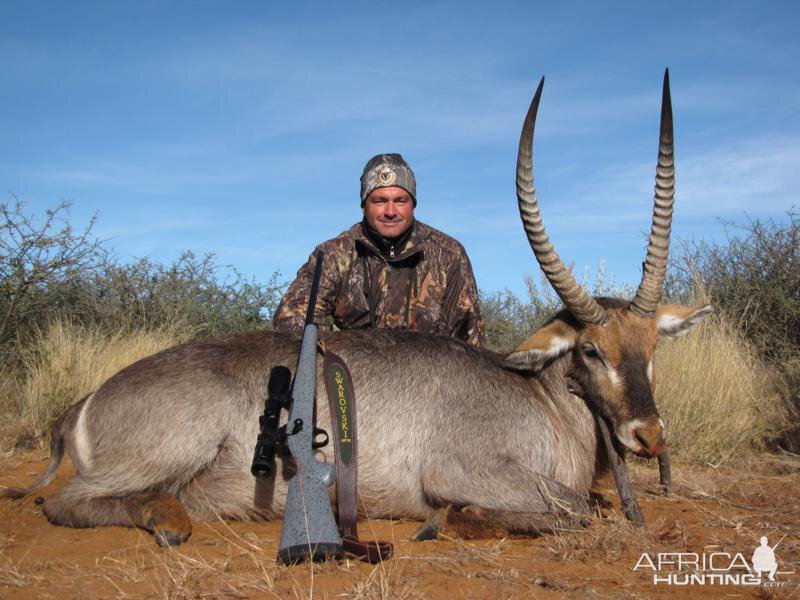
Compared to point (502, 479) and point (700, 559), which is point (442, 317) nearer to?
point (502, 479)

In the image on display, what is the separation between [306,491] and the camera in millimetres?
3373

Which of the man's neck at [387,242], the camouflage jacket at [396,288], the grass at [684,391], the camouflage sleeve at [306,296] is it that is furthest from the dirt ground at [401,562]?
the man's neck at [387,242]

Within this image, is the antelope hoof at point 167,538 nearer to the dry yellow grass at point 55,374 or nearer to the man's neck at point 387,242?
the man's neck at point 387,242

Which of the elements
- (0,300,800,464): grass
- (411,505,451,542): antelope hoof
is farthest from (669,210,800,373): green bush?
(411,505,451,542): antelope hoof

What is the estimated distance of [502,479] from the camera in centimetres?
402

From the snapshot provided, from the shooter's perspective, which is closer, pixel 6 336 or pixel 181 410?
pixel 181 410

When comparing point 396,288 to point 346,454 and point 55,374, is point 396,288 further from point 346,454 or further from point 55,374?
point 55,374

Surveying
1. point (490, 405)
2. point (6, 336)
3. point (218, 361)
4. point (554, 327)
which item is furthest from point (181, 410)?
point (6, 336)

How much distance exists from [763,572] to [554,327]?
5.74 feet

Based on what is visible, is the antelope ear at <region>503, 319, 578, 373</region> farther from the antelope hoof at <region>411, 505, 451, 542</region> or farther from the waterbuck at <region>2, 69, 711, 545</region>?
the antelope hoof at <region>411, 505, 451, 542</region>

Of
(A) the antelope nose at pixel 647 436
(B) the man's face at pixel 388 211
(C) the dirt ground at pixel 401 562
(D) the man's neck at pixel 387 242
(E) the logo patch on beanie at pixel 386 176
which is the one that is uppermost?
(E) the logo patch on beanie at pixel 386 176

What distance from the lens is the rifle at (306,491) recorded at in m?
3.22

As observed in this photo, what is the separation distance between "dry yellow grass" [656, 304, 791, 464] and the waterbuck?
292cm

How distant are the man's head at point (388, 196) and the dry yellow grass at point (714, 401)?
322 cm
